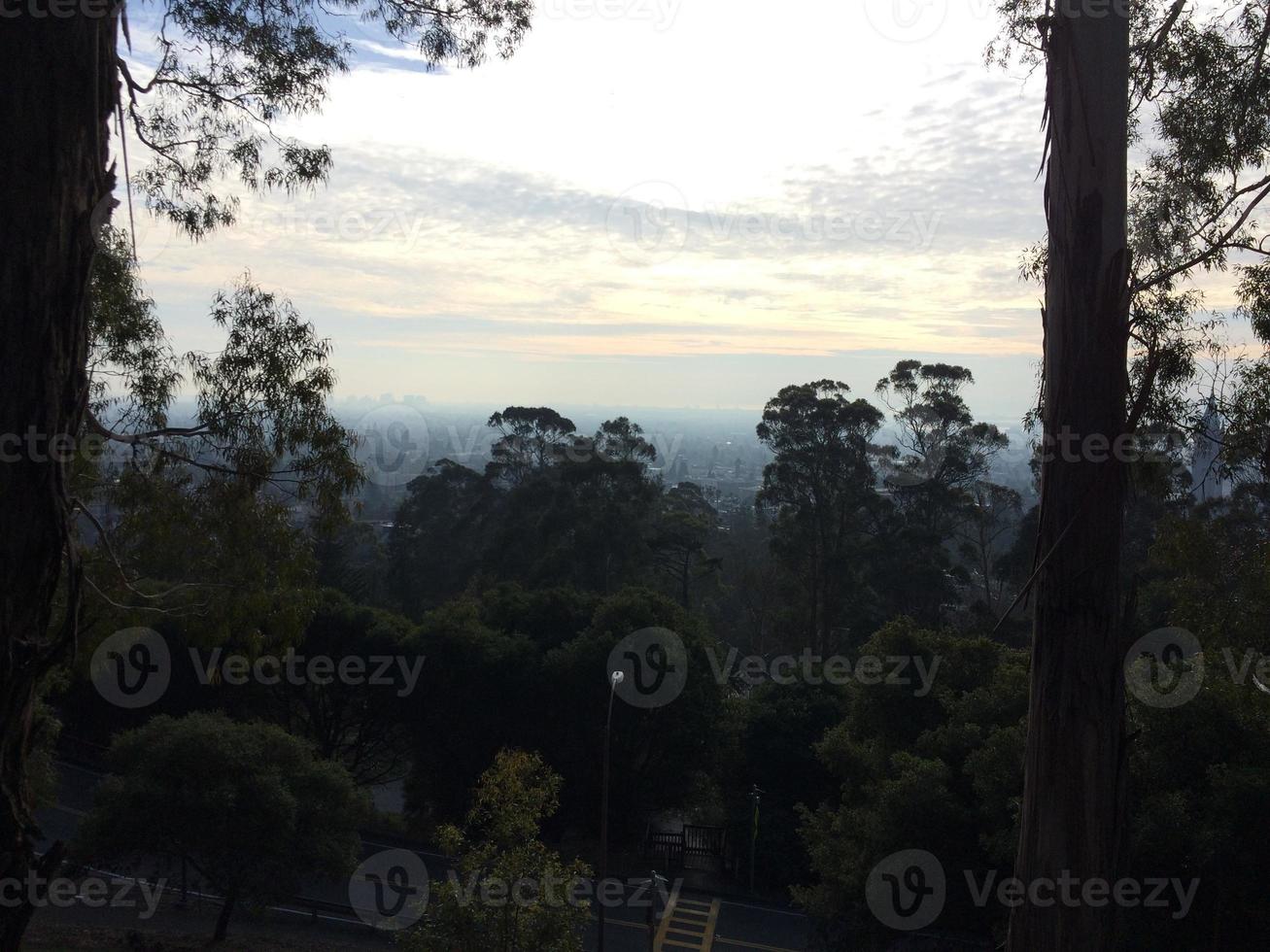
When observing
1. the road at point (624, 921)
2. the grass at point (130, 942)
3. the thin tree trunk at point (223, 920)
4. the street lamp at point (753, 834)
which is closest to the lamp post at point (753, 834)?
the street lamp at point (753, 834)

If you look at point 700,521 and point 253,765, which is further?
point 700,521

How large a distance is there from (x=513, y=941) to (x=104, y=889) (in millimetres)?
7503

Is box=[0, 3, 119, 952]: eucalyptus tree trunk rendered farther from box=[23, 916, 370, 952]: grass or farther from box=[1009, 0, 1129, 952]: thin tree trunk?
box=[23, 916, 370, 952]: grass

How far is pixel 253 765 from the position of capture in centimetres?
1380

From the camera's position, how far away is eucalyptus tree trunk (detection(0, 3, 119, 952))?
103 inches

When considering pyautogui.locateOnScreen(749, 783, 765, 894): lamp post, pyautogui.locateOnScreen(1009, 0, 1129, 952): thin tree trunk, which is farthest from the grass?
pyautogui.locateOnScreen(1009, 0, 1129, 952): thin tree trunk

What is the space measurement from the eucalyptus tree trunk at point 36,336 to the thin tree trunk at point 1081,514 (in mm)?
3231

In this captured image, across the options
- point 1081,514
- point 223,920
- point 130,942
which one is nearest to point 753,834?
point 223,920

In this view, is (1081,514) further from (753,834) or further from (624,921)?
(753,834)

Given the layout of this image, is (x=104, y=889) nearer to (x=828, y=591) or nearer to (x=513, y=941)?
(x=513, y=941)

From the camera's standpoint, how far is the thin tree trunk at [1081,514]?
3.47 meters

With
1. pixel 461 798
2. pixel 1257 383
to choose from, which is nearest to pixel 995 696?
pixel 1257 383

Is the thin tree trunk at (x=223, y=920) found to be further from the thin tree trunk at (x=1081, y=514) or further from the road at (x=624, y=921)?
the thin tree trunk at (x=1081, y=514)

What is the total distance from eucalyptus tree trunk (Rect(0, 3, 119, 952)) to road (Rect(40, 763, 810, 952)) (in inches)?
526
